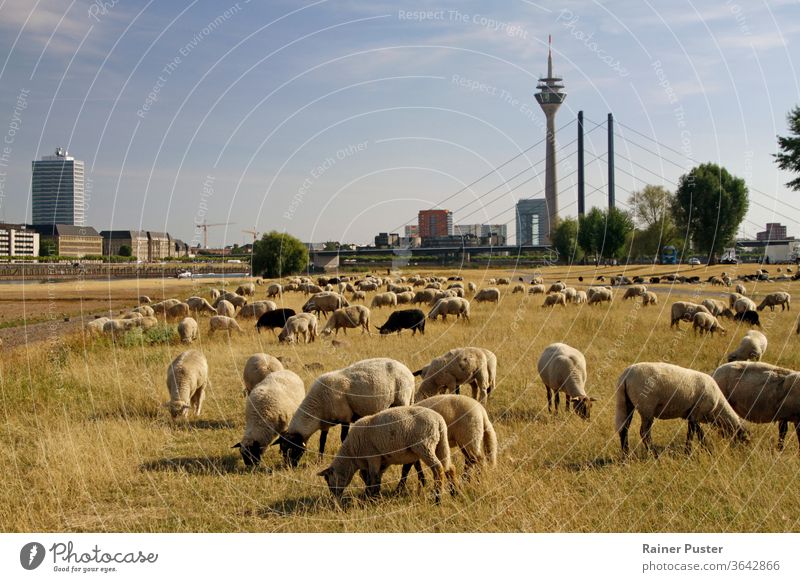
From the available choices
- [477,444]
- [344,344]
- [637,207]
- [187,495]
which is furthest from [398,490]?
[637,207]

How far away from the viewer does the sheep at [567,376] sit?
12852mm

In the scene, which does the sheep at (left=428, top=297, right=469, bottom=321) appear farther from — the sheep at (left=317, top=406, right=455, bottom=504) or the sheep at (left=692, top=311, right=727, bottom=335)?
the sheep at (left=317, top=406, right=455, bottom=504)

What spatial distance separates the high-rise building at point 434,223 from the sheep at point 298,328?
61.3m

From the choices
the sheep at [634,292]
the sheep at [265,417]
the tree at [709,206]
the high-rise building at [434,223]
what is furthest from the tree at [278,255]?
the sheep at [265,417]

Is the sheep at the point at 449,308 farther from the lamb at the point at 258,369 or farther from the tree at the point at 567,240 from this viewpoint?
the tree at the point at 567,240

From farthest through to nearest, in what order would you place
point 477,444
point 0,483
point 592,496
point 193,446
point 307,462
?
point 193,446
point 307,462
point 0,483
point 477,444
point 592,496

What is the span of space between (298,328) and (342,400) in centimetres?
1397

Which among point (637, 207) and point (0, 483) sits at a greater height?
point (637, 207)

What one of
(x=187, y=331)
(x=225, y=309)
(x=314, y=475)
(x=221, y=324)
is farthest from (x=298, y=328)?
(x=314, y=475)

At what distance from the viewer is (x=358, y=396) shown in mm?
10750

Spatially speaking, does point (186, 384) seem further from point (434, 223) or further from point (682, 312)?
point (434, 223)

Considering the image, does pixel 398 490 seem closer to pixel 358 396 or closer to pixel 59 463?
pixel 358 396

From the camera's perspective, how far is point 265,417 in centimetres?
1087

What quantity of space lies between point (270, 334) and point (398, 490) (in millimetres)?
19011
